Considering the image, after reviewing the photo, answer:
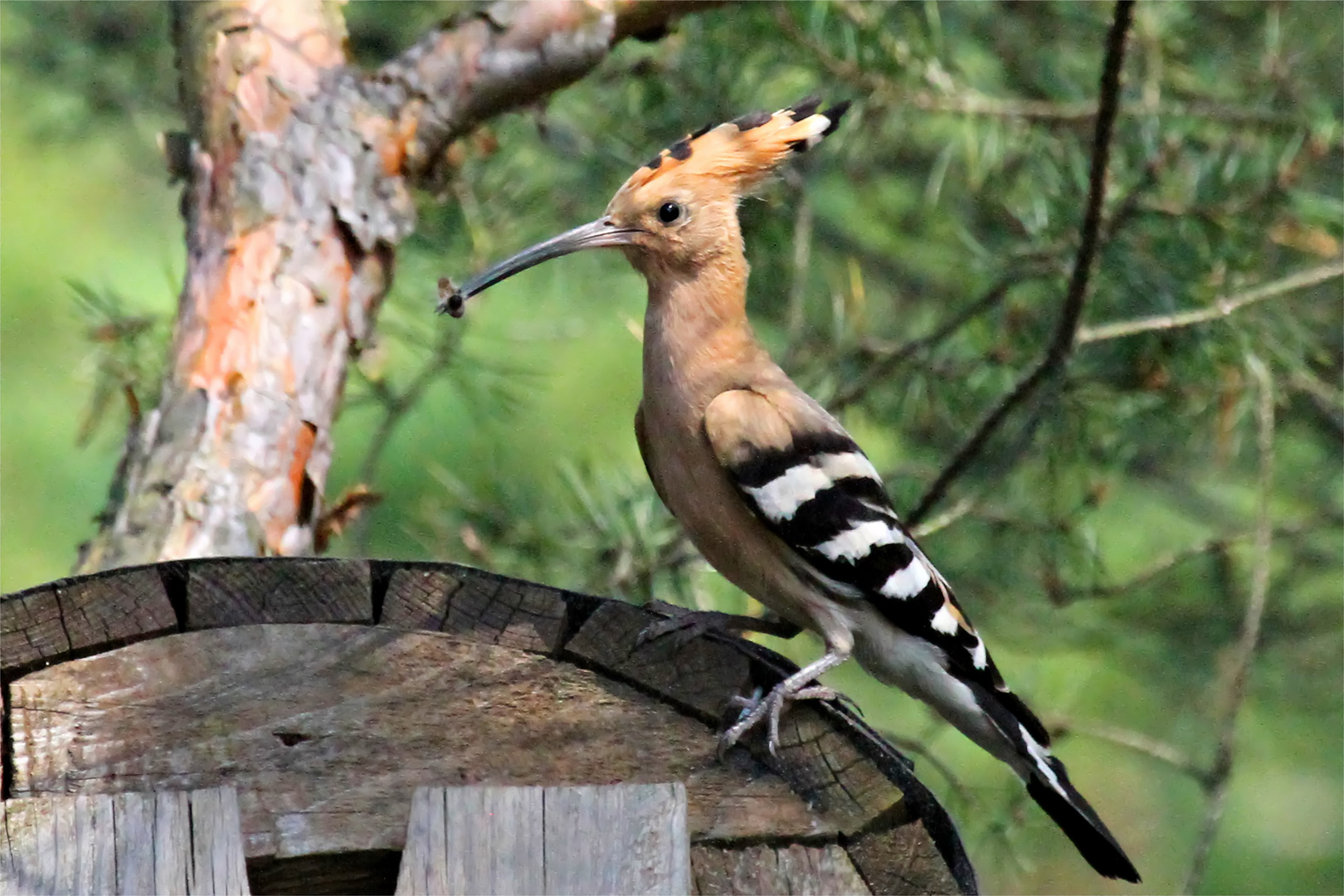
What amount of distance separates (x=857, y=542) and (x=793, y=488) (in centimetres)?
10

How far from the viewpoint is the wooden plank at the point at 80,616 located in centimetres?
125

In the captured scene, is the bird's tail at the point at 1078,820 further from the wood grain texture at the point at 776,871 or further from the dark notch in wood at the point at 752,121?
the dark notch in wood at the point at 752,121

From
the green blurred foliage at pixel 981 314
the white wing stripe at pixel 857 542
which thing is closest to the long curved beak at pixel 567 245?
the green blurred foliage at pixel 981 314

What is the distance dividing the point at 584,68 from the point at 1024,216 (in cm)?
82

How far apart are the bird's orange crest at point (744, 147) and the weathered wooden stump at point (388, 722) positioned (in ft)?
2.50

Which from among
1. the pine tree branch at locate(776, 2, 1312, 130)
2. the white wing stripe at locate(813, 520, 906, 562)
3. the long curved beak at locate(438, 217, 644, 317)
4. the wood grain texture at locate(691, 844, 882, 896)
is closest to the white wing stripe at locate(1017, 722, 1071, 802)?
the white wing stripe at locate(813, 520, 906, 562)

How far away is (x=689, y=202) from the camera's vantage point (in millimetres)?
1933

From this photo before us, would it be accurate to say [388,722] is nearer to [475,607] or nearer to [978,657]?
[475,607]

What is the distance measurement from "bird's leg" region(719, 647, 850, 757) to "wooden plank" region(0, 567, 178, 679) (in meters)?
0.50

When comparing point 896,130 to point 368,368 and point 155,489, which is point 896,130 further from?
point 155,489

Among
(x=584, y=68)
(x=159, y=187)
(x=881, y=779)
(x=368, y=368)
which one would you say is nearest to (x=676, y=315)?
(x=584, y=68)

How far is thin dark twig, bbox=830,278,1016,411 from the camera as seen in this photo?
2.37m

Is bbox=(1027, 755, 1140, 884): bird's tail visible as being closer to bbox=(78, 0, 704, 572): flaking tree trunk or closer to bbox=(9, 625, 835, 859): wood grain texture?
bbox=(9, 625, 835, 859): wood grain texture

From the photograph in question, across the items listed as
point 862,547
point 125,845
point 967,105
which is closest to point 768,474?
point 862,547
